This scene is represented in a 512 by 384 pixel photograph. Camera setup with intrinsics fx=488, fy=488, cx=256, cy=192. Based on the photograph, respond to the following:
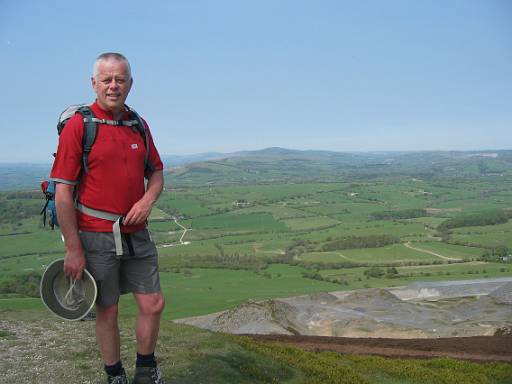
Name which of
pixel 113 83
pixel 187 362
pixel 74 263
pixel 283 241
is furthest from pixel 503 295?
pixel 283 241

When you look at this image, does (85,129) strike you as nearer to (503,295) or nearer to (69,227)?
(69,227)

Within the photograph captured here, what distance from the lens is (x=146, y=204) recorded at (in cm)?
465

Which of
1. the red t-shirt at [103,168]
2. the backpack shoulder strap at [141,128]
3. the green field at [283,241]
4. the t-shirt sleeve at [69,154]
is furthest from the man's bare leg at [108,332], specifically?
the green field at [283,241]

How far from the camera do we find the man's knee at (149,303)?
4805 millimetres

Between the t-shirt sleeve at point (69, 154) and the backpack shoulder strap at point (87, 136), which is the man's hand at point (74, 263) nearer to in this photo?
the t-shirt sleeve at point (69, 154)

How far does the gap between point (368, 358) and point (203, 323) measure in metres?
13.3

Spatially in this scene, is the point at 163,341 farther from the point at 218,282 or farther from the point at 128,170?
the point at 218,282

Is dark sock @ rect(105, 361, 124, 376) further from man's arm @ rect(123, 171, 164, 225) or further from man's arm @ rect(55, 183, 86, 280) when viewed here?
man's arm @ rect(123, 171, 164, 225)

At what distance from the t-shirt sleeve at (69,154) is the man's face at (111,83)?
0.34 m

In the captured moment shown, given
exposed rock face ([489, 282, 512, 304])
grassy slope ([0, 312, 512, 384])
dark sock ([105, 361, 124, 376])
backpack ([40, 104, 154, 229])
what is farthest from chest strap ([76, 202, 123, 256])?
exposed rock face ([489, 282, 512, 304])

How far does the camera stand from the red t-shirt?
434 cm

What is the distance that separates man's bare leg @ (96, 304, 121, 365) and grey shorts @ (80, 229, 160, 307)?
97mm

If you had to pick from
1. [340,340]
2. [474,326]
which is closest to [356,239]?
[474,326]

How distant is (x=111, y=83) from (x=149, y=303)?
7.02 ft
